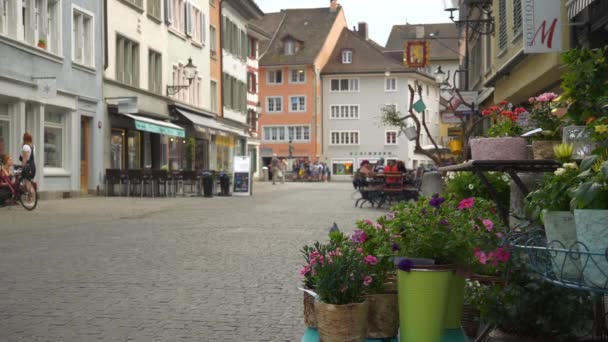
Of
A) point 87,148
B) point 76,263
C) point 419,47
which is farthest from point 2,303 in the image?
point 419,47

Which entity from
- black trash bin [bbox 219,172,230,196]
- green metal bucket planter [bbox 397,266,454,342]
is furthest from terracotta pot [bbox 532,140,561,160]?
black trash bin [bbox 219,172,230,196]

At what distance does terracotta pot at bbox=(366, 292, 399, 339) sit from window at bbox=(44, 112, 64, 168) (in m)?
21.1

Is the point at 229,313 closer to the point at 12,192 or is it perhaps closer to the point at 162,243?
the point at 162,243

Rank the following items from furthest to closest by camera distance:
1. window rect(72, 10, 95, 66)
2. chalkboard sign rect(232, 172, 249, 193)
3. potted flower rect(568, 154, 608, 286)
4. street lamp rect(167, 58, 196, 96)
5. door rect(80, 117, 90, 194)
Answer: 1. street lamp rect(167, 58, 196, 96)
2. chalkboard sign rect(232, 172, 249, 193)
3. door rect(80, 117, 90, 194)
4. window rect(72, 10, 95, 66)
5. potted flower rect(568, 154, 608, 286)

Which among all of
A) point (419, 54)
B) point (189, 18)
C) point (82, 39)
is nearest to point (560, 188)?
point (82, 39)

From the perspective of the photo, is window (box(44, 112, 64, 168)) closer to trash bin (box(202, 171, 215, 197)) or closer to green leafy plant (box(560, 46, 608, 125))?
trash bin (box(202, 171, 215, 197))

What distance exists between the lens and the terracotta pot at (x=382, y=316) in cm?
397

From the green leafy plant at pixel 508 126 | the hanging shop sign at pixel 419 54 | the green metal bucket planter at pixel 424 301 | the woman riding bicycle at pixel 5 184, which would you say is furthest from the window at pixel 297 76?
the green metal bucket planter at pixel 424 301

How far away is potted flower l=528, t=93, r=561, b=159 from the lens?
441cm

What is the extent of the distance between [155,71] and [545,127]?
2954 cm

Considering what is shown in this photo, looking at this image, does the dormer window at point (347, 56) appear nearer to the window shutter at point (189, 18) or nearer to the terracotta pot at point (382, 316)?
the window shutter at point (189, 18)

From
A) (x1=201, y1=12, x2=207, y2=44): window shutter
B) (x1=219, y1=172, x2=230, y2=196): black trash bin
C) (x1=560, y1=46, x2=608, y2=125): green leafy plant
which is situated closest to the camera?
(x1=560, y1=46, x2=608, y2=125): green leafy plant

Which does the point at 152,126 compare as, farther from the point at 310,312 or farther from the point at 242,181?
the point at 310,312

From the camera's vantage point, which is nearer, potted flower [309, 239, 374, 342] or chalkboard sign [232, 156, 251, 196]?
potted flower [309, 239, 374, 342]
